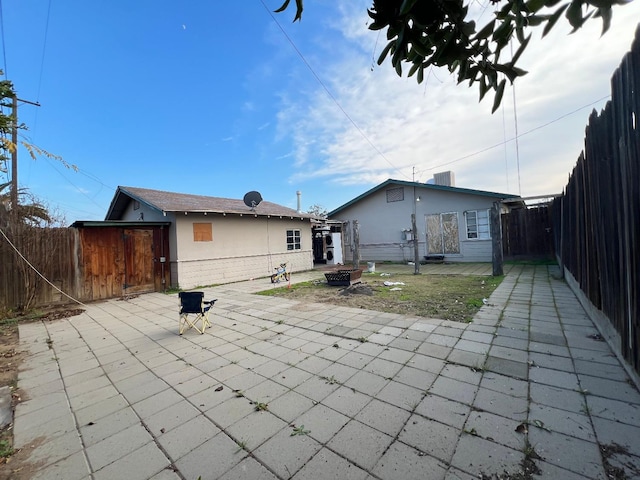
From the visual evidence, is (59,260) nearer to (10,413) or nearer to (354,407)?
(10,413)

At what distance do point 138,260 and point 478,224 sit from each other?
14.4 metres

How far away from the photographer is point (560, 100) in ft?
29.1

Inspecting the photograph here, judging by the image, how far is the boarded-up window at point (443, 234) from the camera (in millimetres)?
13602

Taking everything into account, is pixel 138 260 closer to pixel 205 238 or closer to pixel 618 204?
pixel 205 238

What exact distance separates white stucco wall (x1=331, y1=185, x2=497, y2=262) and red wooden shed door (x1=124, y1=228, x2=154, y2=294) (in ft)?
36.7

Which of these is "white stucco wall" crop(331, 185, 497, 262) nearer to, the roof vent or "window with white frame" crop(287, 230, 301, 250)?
the roof vent

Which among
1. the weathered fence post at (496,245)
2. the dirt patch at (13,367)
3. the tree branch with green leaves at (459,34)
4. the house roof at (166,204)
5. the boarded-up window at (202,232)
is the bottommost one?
the dirt patch at (13,367)

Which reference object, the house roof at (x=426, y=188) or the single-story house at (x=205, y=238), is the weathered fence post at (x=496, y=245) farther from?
the single-story house at (x=205, y=238)

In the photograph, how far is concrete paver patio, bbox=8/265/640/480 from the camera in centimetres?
165

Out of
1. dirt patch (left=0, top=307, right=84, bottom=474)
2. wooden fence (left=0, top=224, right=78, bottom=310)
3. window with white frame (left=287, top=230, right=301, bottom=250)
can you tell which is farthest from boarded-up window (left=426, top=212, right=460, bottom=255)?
wooden fence (left=0, top=224, right=78, bottom=310)

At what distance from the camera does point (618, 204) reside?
2.36 metres

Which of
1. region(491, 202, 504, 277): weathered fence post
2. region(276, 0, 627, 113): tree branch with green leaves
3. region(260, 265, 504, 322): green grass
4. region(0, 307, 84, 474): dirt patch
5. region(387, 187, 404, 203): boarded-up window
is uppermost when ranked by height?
region(387, 187, 404, 203): boarded-up window

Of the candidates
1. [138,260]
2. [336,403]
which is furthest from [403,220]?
[336,403]

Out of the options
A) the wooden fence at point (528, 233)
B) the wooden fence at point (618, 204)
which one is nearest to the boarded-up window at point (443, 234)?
the wooden fence at point (528, 233)
